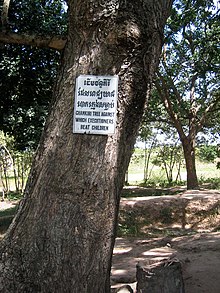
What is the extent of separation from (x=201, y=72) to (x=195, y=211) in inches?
145

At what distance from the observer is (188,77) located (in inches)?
481

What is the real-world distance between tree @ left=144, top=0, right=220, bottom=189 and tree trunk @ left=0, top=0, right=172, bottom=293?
7811 millimetres

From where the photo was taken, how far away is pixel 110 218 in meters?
2.12

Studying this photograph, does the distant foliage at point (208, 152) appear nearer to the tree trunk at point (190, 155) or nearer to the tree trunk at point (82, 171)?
the tree trunk at point (190, 155)

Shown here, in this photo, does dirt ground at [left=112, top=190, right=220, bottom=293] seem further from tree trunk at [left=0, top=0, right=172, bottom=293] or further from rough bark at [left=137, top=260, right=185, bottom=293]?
tree trunk at [left=0, top=0, right=172, bottom=293]

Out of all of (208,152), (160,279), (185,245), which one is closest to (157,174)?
(208,152)

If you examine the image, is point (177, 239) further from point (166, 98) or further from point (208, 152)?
point (208, 152)

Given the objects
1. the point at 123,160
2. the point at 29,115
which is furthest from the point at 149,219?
the point at 123,160

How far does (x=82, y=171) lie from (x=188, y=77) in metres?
10.9

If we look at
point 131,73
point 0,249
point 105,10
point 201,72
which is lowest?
point 0,249

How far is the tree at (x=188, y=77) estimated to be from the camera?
982cm

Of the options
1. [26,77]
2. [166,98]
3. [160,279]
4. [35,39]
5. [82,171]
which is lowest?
[160,279]

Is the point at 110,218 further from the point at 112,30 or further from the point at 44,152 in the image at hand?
the point at 112,30

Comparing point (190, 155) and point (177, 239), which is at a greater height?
point (190, 155)
